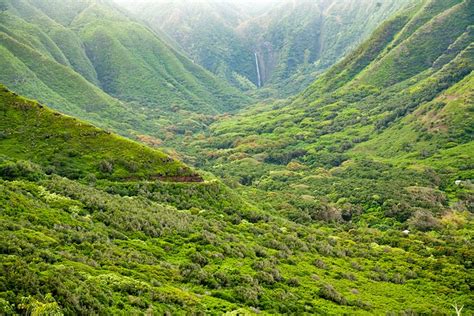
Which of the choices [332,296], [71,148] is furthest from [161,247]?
[71,148]

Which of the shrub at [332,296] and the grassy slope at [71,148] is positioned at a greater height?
the grassy slope at [71,148]

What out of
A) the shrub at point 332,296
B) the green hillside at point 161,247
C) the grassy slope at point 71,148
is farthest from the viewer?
the grassy slope at point 71,148

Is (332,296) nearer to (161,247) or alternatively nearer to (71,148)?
(161,247)

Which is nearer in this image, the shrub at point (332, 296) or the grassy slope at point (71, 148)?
the shrub at point (332, 296)

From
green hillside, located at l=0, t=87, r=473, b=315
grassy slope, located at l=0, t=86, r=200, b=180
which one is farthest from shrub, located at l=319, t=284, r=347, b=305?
grassy slope, located at l=0, t=86, r=200, b=180

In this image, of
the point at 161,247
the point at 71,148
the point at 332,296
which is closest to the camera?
the point at 332,296

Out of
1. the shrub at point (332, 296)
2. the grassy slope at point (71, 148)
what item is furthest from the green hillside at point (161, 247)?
the grassy slope at point (71, 148)

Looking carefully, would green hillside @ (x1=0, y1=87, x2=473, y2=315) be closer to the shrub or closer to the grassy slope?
the shrub

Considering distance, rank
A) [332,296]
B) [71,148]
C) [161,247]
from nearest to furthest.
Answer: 1. [332,296]
2. [161,247]
3. [71,148]

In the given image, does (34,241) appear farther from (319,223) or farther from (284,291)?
(319,223)

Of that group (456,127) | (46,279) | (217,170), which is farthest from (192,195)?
(456,127)

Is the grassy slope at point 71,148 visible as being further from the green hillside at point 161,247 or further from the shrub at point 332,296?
the shrub at point 332,296

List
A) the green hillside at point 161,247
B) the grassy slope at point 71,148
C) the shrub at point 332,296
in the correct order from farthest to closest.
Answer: the grassy slope at point 71,148
the shrub at point 332,296
the green hillside at point 161,247
